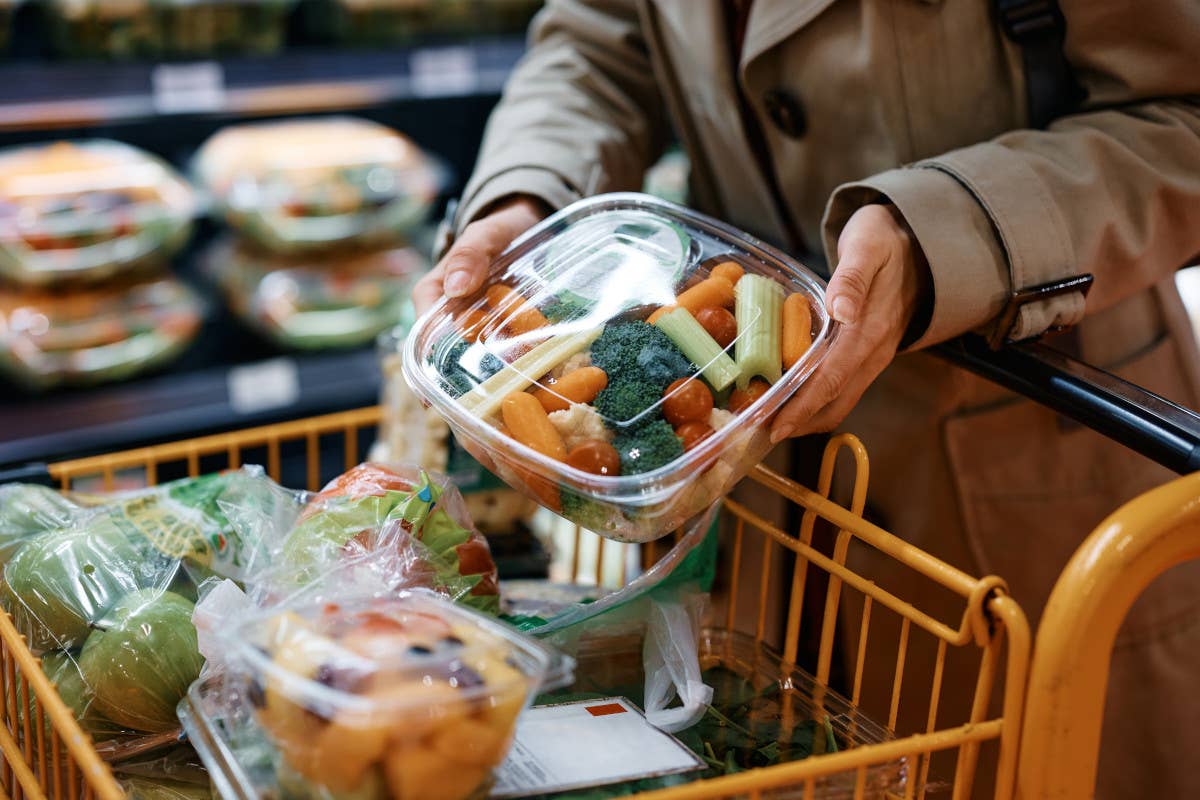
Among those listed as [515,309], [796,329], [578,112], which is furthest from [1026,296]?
[578,112]

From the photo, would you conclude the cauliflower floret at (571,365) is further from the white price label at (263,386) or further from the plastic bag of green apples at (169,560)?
the white price label at (263,386)

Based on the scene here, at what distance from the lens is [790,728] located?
0.88 meters

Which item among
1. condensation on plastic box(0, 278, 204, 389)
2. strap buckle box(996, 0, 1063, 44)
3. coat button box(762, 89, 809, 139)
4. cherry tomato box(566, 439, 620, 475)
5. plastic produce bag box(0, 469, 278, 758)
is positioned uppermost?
strap buckle box(996, 0, 1063, 44)

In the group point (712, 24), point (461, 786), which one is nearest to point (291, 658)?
point (461, 786)

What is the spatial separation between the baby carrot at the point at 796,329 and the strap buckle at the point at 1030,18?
1.21ft

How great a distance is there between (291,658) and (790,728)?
0.39 m

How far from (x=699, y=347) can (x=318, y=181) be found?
1774 millimetres

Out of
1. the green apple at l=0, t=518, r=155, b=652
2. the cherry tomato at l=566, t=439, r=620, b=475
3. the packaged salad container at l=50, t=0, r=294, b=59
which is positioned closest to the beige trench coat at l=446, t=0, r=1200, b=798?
the cherry tomato at l=566, t=439, r=620, b=475

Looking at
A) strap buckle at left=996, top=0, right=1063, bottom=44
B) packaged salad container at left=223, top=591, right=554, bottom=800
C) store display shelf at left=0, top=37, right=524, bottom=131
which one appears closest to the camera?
packaged salad container at left=223, top=591, right=554, bottom=800

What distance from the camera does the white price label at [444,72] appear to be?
2482mm

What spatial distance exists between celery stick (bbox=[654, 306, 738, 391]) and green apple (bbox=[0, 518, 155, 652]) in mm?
461

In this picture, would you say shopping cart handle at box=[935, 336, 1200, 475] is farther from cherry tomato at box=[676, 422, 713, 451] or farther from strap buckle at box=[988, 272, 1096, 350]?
cherry tomato at box=[676, 422, 713, 451]

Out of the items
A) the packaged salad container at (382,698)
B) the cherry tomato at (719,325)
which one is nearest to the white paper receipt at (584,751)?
the packaged salad container at (382,698)

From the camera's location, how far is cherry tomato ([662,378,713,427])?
0.84 metres
